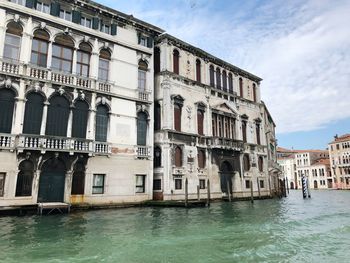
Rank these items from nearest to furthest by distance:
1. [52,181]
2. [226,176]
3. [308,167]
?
[52,181] → [226,176] → [308,167]

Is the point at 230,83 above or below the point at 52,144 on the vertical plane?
above

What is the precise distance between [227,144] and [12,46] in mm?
17195

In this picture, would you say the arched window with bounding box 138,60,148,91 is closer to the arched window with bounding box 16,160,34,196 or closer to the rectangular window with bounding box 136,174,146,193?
the rectangular window with bounding box 136,174,146,193

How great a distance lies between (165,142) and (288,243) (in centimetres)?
1307

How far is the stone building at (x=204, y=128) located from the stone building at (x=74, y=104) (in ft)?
4.43

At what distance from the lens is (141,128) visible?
20.3 m

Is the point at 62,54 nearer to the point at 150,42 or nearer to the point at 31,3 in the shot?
the point at 31,3

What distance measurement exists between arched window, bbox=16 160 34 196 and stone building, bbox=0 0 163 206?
0.15 ft

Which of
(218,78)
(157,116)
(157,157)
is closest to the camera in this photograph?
(157,157)

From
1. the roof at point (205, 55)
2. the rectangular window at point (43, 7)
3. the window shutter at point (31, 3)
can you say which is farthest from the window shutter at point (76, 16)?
the roof at point (205, 55)

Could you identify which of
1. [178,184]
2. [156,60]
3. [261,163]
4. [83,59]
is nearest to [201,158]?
[178,184]

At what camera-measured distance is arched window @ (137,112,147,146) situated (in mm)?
20156

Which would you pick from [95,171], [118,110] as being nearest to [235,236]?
[95,171]

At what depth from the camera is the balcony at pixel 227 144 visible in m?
24.5
